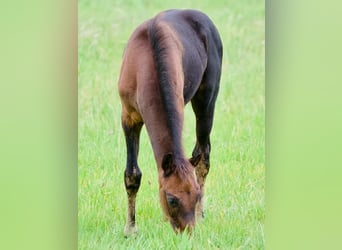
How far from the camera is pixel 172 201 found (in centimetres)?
258

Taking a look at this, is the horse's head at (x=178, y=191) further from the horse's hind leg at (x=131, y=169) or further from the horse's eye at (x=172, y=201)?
the horse's hind leg at (x=131, y=169)

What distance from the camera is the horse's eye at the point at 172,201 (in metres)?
2.57

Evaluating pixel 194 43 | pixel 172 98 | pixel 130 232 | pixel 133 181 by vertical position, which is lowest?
pixel 130 232

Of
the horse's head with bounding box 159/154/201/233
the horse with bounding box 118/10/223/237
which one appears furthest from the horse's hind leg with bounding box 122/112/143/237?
the horse's head with bounding box 159/154/201/233

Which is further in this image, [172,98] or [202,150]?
[202,150]

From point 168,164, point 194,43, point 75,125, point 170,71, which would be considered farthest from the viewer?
point 194,43

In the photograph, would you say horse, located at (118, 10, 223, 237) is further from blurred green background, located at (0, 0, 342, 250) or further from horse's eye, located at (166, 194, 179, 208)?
blurred green background, located at (0, 0, 342, 250)

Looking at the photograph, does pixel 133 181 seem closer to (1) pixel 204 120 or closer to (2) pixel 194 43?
(1) pixel 204 120

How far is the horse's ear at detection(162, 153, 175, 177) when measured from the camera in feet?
8.33

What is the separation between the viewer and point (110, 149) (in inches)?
111

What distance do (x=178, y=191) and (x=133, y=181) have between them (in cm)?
29

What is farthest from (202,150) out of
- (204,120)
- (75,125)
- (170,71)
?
(75,125)

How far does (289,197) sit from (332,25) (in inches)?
29.5

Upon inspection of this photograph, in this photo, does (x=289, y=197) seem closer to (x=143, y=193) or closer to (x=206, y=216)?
(x=206, y=216)
